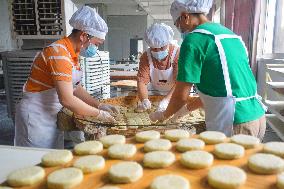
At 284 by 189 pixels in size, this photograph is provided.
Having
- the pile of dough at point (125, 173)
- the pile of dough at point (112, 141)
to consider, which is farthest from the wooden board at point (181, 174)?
the pile of dough at point (112, 141)

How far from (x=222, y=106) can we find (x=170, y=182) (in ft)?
2.51

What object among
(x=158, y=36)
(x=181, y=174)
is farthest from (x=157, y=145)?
(x=158, y=36)

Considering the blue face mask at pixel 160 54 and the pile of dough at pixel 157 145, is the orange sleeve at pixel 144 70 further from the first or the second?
the pile of dough at pixel 157 145

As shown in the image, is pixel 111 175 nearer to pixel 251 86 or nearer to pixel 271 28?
pixel 251 86

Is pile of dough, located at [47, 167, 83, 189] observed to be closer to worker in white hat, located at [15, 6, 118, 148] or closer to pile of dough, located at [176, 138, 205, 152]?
pile of dough, located at [176, 138, 205, 152]

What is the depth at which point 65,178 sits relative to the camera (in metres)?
0.78

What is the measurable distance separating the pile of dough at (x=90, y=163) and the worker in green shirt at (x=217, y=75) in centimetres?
67

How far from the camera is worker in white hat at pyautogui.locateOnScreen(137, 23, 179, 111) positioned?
254 centimetres

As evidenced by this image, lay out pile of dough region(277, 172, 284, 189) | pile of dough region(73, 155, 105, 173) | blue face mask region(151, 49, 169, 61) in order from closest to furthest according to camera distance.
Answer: pile of dough region(277, 172, 284, 189) → pile of dough region(73, 155, 105, 173) → blue face mask region(151, 49, 169, 61)

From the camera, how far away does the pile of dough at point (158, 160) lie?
88cm

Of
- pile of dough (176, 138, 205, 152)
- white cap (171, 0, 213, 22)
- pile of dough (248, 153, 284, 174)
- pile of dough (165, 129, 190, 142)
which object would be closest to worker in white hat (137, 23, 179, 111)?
white cap (171, 0, 213, 22)

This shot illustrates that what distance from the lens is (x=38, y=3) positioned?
299cm

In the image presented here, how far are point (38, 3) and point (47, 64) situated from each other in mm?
1556

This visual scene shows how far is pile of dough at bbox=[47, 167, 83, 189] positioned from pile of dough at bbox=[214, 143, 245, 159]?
458 millimetres
